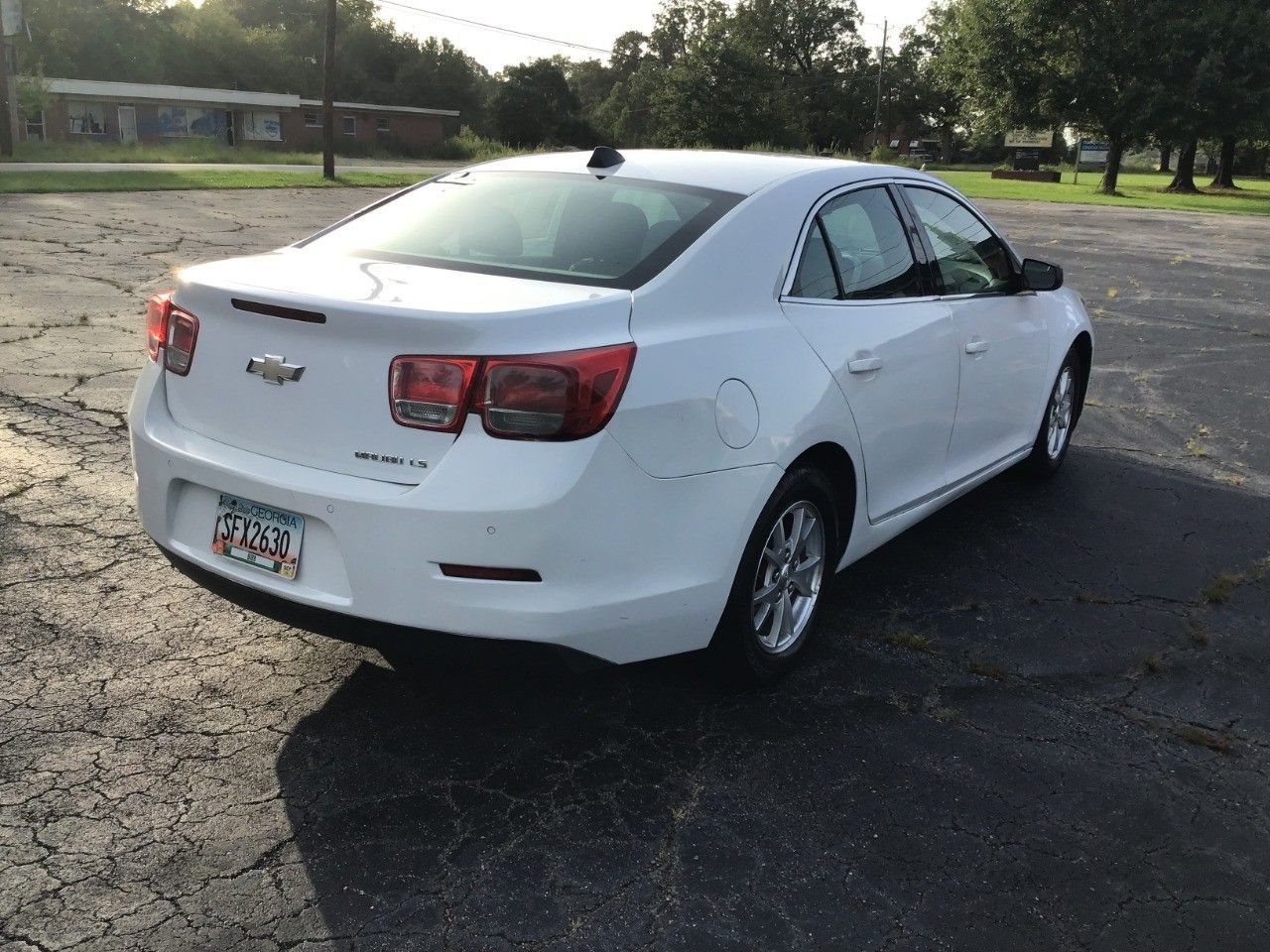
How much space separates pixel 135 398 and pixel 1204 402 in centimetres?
725

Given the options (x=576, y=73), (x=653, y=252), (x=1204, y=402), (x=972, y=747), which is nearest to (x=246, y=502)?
(x=653, y=252)

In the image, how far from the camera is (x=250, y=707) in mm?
3545

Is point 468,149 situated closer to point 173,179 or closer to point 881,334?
point 173,179

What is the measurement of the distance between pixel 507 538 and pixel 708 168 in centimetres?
186

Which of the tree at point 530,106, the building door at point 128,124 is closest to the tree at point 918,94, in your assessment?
the tree at point 530,106

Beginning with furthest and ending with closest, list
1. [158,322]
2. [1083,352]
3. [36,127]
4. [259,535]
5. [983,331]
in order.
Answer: [36,127], [1083,352], [983,331], [158,322], [259,535]

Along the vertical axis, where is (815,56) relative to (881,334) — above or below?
above

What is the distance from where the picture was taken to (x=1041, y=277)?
5352 millimetres

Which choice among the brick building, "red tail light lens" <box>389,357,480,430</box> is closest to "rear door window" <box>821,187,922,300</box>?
"red tail light lens" <box>389,357,480,430</box>

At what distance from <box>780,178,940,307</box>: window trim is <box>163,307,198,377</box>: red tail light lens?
175 cm

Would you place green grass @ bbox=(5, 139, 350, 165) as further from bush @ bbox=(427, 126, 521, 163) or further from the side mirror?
the side mirror

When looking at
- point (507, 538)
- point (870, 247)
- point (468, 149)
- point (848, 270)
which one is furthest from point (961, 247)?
point (468, 149)

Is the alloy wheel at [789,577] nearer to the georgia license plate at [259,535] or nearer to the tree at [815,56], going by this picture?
the georgia license plate at [259,535]

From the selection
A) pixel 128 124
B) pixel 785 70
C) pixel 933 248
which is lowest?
pixel 933 248
